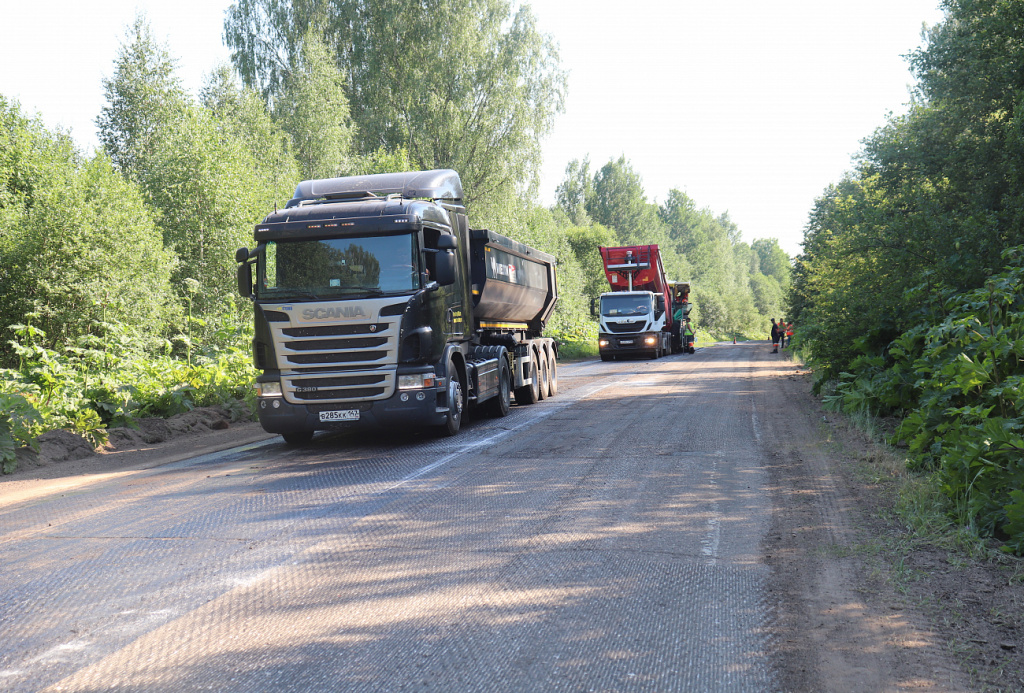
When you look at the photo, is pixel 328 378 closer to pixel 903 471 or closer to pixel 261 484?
pixel 261 484

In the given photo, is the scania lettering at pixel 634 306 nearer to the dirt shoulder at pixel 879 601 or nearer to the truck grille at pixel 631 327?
the truck grille at pixel 631 327

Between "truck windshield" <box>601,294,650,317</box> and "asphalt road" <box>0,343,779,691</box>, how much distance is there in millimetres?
24381

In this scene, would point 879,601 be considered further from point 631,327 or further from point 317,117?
point 317,117

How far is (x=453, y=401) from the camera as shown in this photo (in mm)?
10727

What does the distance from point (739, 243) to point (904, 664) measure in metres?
169

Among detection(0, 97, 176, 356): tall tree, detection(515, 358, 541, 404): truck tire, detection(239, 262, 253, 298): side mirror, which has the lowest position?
detection(515, 358, 541, 404): truck tire

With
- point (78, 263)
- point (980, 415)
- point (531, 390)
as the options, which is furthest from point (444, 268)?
point (78, 263)

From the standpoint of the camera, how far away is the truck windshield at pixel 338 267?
9828 mm

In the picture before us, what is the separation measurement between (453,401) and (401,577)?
6070mm

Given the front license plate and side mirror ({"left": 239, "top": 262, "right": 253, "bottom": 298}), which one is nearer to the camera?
the front license plate

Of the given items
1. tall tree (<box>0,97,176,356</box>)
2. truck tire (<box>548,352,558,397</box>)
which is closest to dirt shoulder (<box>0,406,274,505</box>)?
truck tire (<box>548,352,558,397</box>)

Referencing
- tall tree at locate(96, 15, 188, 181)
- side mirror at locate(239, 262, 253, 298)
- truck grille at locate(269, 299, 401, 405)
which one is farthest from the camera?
tall tree at locate(96, 15, 188, 181)

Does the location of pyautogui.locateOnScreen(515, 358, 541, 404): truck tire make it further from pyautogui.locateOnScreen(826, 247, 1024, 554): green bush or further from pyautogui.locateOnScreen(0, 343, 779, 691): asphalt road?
pyautogui.locateOnScreen(826, 247, 1024, 554): green bush

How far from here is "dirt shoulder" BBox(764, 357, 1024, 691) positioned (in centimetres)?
338
